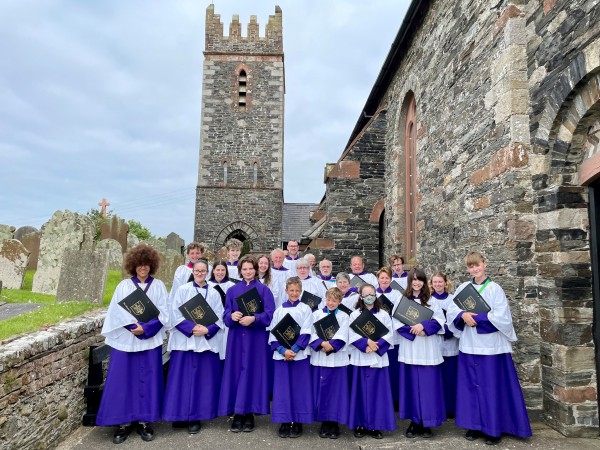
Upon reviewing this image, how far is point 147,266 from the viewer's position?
4.59 metres

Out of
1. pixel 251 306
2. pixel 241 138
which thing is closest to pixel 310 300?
pixel 251 306

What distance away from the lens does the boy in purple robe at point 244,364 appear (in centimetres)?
467

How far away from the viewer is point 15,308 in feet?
26.0

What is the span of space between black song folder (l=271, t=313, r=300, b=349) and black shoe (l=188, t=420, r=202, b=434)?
124 cm

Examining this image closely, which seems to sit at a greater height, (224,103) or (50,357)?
(224,103)

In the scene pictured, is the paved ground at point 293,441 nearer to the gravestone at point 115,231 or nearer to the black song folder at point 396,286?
the black song folder at point 396,286

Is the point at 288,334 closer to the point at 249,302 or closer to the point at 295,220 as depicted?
the point at 249,302

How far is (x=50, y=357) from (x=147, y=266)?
1.21 metres

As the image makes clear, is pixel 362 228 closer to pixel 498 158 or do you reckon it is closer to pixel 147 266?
pixel 498 158

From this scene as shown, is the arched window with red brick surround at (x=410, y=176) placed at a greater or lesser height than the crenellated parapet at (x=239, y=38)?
lesser

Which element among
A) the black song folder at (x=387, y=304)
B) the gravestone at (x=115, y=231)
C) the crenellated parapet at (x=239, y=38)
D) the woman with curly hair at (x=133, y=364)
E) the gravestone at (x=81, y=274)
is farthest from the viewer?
the crenellated parapet at (x=239, y=38)

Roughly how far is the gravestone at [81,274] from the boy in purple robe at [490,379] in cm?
538

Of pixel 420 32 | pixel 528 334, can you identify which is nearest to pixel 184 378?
pixel 528 334

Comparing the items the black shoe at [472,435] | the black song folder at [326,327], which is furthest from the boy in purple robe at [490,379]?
the black song folder at [326,327]
